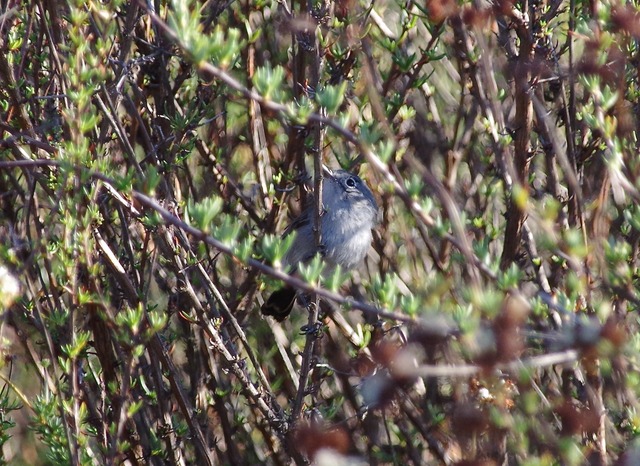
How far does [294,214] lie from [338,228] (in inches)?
11.5

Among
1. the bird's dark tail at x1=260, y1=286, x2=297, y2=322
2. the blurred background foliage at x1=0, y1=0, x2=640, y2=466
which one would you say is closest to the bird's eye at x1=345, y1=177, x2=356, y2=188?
the blurred background foliage at x1=0, y1=0, x2=640, y2=466

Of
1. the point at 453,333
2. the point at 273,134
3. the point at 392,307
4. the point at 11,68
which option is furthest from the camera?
the point at 273,134

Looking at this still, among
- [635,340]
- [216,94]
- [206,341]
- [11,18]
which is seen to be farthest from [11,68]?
[635,340]

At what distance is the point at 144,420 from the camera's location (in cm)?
421

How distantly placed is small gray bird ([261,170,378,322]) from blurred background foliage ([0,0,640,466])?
0.14 metres

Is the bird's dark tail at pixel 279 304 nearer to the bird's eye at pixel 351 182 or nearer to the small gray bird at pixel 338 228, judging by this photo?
the small gray bird at pixel 338 228

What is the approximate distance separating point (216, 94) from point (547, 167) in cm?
173

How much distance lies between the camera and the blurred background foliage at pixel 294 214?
2.23m

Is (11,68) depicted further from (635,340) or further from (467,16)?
(635,340)

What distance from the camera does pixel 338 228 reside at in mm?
5262

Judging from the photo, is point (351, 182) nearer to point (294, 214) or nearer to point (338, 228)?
point (338, 228)

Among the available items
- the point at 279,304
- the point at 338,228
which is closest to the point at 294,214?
the point at 338,228

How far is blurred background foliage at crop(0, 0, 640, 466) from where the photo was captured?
2.23 m

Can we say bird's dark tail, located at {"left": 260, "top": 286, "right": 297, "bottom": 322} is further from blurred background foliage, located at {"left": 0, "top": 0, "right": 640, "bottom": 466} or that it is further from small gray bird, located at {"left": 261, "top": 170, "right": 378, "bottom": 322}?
blurred background foliage, located at {"left": 0, "top": 0, "right": 640, "bottom": 466}
